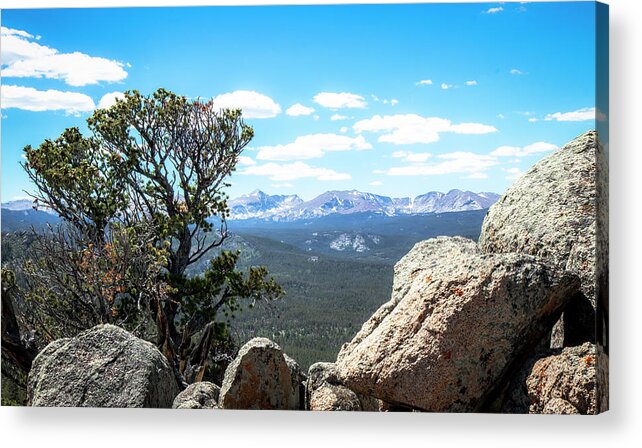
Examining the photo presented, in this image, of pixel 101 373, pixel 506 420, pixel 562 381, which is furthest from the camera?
pixel 101 373

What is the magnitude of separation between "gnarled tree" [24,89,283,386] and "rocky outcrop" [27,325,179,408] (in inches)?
96.1

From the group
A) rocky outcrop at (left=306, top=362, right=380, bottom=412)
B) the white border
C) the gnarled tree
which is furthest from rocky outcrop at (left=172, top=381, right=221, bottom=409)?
the gnarled tree

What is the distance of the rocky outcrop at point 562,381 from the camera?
25.7 feet

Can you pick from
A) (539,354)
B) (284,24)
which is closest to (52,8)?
(284,24)

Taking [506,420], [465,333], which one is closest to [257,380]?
[465,333]

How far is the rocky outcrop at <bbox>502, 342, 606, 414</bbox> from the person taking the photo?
25.7ft

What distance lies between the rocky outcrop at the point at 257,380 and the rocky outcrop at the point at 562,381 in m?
3.11

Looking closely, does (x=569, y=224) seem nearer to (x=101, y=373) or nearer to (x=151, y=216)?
(x=101, y=373)

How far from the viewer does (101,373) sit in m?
9.09

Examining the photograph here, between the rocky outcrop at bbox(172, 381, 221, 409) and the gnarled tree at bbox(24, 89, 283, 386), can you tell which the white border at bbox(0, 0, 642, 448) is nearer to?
the rocky outcrop at bbox(172, 381, 221, 409)

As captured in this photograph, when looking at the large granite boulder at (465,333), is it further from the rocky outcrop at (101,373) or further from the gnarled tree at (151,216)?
the gnarled tree at (151,216)

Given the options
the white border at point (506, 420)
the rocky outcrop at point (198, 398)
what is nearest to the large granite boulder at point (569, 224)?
the white border at point (506, 420)

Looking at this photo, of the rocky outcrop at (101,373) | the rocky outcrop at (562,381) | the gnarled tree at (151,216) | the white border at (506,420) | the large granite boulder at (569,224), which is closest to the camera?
the rocky outcrop at (562,381)

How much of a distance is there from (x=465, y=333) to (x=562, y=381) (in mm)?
1168
